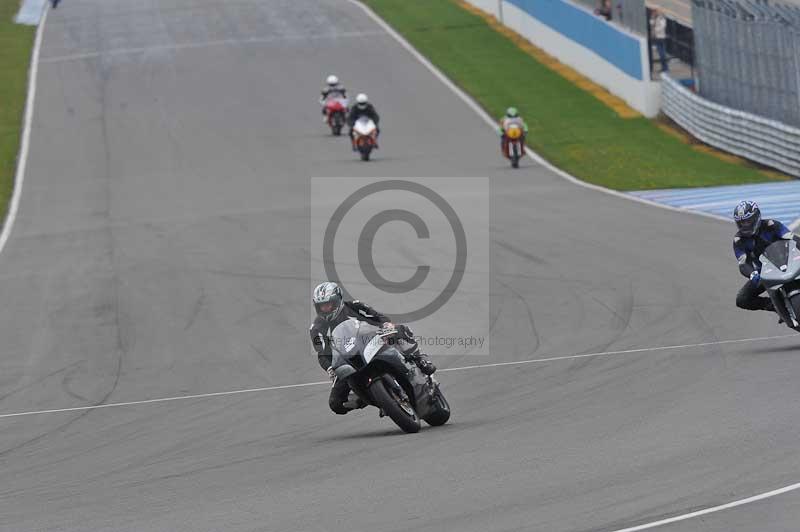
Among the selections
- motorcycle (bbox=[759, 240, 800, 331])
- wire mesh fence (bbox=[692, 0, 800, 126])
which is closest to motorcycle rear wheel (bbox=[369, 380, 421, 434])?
motorcycle (bbox=[759, 240, 800, 331])

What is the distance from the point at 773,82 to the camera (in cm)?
3189

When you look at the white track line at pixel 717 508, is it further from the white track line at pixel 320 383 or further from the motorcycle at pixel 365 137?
the motorcycle at pixel 365 137

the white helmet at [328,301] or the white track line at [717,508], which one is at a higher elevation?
the white track line at [717,508]

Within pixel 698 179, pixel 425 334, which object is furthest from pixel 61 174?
pixel 425 334

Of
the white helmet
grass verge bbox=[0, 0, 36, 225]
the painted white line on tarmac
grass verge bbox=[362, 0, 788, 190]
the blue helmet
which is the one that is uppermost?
the white helmet

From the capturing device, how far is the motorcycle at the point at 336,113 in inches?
1512

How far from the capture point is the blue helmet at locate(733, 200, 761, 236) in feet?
44.0

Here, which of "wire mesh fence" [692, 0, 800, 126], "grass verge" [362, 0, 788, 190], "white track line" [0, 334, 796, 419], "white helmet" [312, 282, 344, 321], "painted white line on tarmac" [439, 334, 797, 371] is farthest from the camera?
"grass verge" [362, 0, 788, 190]

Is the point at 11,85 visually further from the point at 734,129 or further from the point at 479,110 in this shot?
the point at 734,129

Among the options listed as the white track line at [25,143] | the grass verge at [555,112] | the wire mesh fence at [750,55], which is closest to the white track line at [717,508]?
the white track line at [25,143]

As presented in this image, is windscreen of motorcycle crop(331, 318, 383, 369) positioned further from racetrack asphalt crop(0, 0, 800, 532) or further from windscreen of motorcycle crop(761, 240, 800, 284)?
windscreen of motorcycle crop(761, 240, 800, 284)

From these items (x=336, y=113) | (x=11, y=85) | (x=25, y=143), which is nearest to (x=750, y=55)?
(x=336, y=113)

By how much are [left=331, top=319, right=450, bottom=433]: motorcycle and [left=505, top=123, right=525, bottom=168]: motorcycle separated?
855 inches

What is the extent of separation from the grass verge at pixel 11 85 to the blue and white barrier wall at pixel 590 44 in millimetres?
17906
